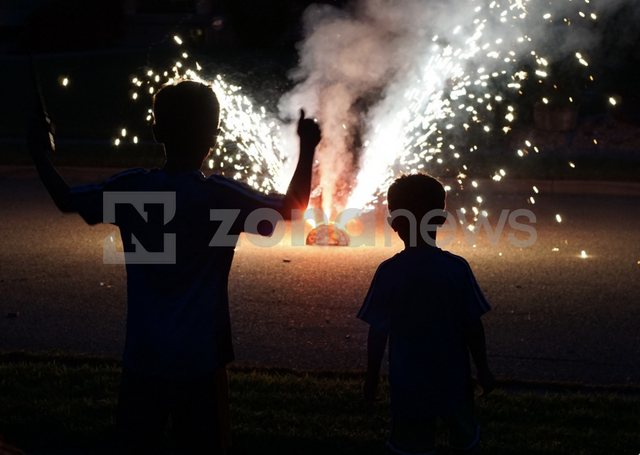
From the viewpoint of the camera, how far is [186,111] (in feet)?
8.43

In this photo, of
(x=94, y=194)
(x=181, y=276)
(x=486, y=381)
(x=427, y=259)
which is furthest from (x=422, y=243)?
(x=94, y=194)

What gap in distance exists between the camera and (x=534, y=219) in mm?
10078

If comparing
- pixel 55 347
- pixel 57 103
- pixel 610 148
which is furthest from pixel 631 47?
pixel 55 347

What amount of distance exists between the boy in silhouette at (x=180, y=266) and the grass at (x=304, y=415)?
4.54ft

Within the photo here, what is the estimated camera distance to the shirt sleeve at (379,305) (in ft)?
9.75

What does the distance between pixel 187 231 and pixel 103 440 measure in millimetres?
1838

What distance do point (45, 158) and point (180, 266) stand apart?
1.87ft

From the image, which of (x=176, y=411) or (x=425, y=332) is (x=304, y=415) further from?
(x=176, y=411)

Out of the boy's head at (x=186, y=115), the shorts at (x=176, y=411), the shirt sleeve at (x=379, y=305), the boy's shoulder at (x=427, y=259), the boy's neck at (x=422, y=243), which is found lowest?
the shorts at (x=176, y=411)

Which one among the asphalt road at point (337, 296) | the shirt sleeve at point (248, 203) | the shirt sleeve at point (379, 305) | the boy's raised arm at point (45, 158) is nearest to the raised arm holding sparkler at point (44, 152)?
the boy's raised arm at point (45, 158)

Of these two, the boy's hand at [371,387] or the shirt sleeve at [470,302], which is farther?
the boy's hand at [371,387]

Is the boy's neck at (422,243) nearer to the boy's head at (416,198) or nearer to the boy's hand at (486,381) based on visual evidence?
the boy's head at (416,198)

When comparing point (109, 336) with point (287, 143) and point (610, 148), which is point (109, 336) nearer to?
point (287, 143)

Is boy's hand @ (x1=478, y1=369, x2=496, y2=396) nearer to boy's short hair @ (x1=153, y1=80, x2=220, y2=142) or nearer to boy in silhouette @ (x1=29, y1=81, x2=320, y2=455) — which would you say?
boy in silhouette @ (x1=29, y1=81, x2=320, y2=455)
